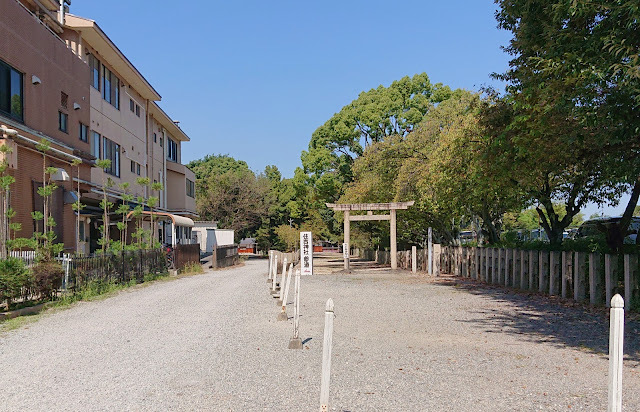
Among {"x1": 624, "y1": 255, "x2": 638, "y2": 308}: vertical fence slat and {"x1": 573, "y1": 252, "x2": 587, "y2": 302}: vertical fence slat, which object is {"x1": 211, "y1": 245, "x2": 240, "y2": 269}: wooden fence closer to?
{"x1": 573, "y1": 252, "x2": 587, "y2": 302}: vertical fence slat

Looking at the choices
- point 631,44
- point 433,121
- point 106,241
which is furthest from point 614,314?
point 433,121

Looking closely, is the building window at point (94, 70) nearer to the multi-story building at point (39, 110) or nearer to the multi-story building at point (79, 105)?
the multi-story building at point (79, 105)

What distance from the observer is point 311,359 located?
8.68 meters

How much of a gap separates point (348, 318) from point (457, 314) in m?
2.66

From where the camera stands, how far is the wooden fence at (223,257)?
35312mm

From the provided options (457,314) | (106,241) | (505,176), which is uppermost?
(505,176)

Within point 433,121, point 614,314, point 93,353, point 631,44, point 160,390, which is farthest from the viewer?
point 433,121

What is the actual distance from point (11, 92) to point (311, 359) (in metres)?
15.4

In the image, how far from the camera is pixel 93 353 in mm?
9195

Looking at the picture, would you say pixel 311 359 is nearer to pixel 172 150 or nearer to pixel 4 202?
pixel 4 202

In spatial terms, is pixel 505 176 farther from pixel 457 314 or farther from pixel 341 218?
pixel 341 218

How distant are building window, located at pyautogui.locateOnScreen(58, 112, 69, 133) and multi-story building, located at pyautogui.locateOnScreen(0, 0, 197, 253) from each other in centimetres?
4

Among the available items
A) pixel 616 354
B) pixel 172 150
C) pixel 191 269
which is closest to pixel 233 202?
pixel 172 150

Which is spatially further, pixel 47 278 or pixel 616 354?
pixel 47 278
